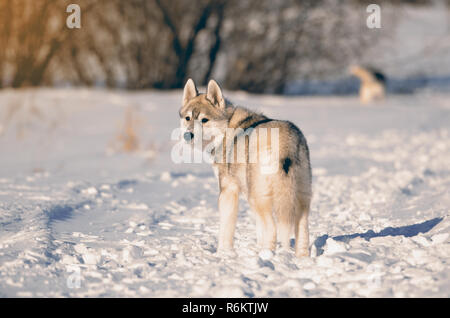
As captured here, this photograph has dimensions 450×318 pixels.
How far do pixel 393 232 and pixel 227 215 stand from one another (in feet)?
5.18

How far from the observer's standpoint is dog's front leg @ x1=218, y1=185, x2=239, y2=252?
13.9 feet

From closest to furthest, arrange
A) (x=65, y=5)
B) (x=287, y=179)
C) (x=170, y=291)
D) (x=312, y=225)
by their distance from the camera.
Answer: (x=170, y=291), (x=287, y=179), (x=312, y=225), (x=65, y=5)

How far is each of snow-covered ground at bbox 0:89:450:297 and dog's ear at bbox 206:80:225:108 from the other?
116cm

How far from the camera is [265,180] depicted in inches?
155

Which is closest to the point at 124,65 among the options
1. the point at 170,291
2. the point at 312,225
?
the point at 312,225

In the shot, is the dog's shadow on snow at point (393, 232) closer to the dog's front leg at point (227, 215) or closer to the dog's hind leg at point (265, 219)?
the dog's hind leg at point (265, 219)

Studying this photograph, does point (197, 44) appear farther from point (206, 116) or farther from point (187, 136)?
point (187, 136)

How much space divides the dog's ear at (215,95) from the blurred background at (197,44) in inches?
493

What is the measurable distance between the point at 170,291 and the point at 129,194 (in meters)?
3.30

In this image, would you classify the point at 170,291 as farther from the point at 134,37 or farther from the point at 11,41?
the point at 134,37

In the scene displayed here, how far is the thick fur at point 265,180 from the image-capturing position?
3.91 meters

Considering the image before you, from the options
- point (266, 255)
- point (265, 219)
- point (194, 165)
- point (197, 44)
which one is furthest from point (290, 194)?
point (197, 44)

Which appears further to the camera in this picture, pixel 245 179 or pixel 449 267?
pixel 245 179

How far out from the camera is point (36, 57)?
16.3 metres
